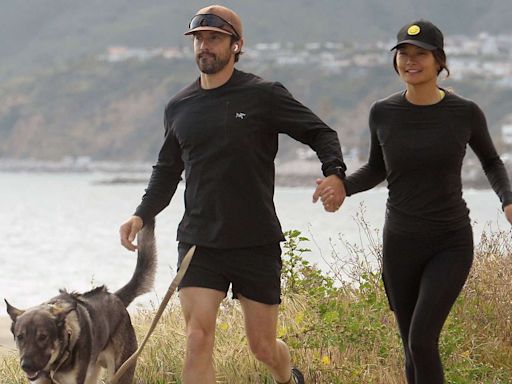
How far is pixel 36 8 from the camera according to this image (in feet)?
635

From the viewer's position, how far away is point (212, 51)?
18.6ft

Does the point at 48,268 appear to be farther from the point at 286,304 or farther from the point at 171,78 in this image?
the point at 171,78

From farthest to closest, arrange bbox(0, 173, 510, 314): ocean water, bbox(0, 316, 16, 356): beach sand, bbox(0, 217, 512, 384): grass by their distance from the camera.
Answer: bbox(0, 173, 510, 314): ocean water
bbox(0, 316, 16, 356): beach sand
bbox(0, 217, 512, 384): grass

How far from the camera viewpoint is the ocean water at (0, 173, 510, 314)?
24281 millimetres

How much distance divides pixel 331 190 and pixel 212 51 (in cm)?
94

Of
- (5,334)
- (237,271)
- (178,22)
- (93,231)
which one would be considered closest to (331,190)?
(237,271)

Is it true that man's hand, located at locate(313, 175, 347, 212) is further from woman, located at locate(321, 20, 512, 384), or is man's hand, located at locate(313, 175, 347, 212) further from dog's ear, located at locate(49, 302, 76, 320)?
dog's ear, located at locate(49, 302, 76, 320)

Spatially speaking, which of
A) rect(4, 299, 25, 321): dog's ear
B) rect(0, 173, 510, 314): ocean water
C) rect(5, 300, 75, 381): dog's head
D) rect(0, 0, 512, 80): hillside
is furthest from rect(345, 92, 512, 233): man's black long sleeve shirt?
rect(0, 0, 512, 80): hillside

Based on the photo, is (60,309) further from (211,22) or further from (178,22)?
(178,22)

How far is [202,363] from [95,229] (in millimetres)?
53878

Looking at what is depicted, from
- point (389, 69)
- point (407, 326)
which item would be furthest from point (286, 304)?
point (389, 69)

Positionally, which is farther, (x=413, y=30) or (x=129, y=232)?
(x=129, y=232)

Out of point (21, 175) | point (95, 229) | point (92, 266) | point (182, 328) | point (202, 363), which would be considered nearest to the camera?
point (202, 363)

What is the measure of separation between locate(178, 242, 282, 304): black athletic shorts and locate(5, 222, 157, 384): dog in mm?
564
